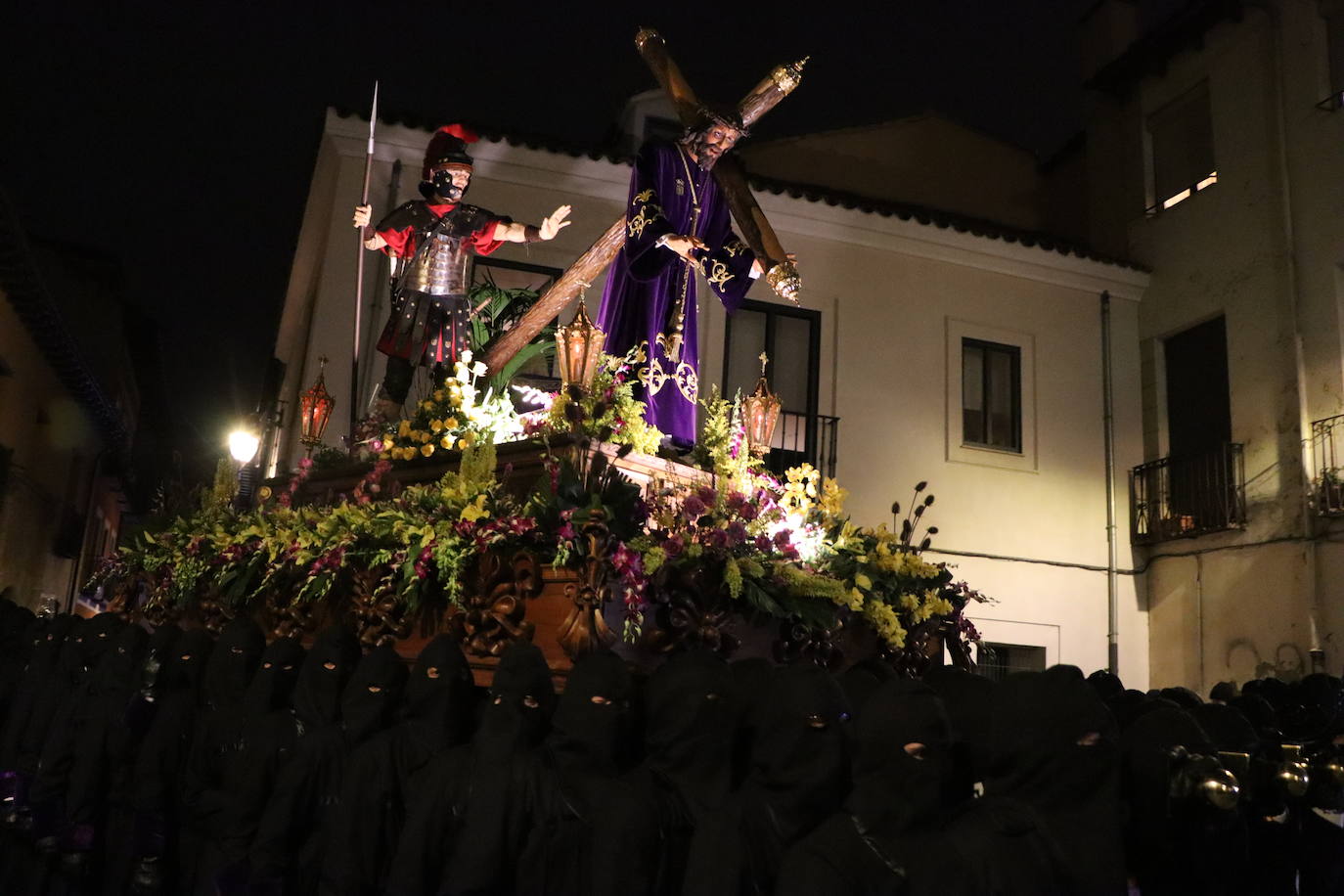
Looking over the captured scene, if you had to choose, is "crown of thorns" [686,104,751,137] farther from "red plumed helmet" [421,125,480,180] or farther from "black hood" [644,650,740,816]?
"black hood" [644,650,740,816]

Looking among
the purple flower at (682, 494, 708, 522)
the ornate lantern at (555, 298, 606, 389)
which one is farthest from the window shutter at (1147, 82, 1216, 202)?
the purple flower at (682, 494, 708, 522)

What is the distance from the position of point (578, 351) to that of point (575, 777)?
2553 mm

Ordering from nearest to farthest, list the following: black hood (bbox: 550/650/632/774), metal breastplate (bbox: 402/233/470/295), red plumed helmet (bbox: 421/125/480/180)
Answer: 1. black hood (bbox: 550/650/632/774)
2. metal breastplate (bbox: 402/233/470/295)
3. red plumed helmet (bbox: 421/125/480/180)

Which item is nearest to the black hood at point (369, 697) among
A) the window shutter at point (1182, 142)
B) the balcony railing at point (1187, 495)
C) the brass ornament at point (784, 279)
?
the brass ornament at point (784, 279)

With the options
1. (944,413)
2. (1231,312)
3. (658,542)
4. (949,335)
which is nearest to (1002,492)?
(944,413)

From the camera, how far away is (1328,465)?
1227cm

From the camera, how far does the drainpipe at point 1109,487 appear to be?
557 inches

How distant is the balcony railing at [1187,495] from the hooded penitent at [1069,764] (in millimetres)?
11211

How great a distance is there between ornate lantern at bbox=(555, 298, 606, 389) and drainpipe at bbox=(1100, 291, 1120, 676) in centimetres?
1030

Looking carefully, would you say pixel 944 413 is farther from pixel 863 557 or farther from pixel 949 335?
pixel 863 557

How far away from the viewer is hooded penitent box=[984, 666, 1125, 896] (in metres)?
3.01

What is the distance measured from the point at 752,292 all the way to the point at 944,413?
114 inches

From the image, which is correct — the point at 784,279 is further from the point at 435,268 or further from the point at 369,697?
the point at 369,697

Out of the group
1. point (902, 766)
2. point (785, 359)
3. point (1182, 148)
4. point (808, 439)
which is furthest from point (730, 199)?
point (1182, 148)
